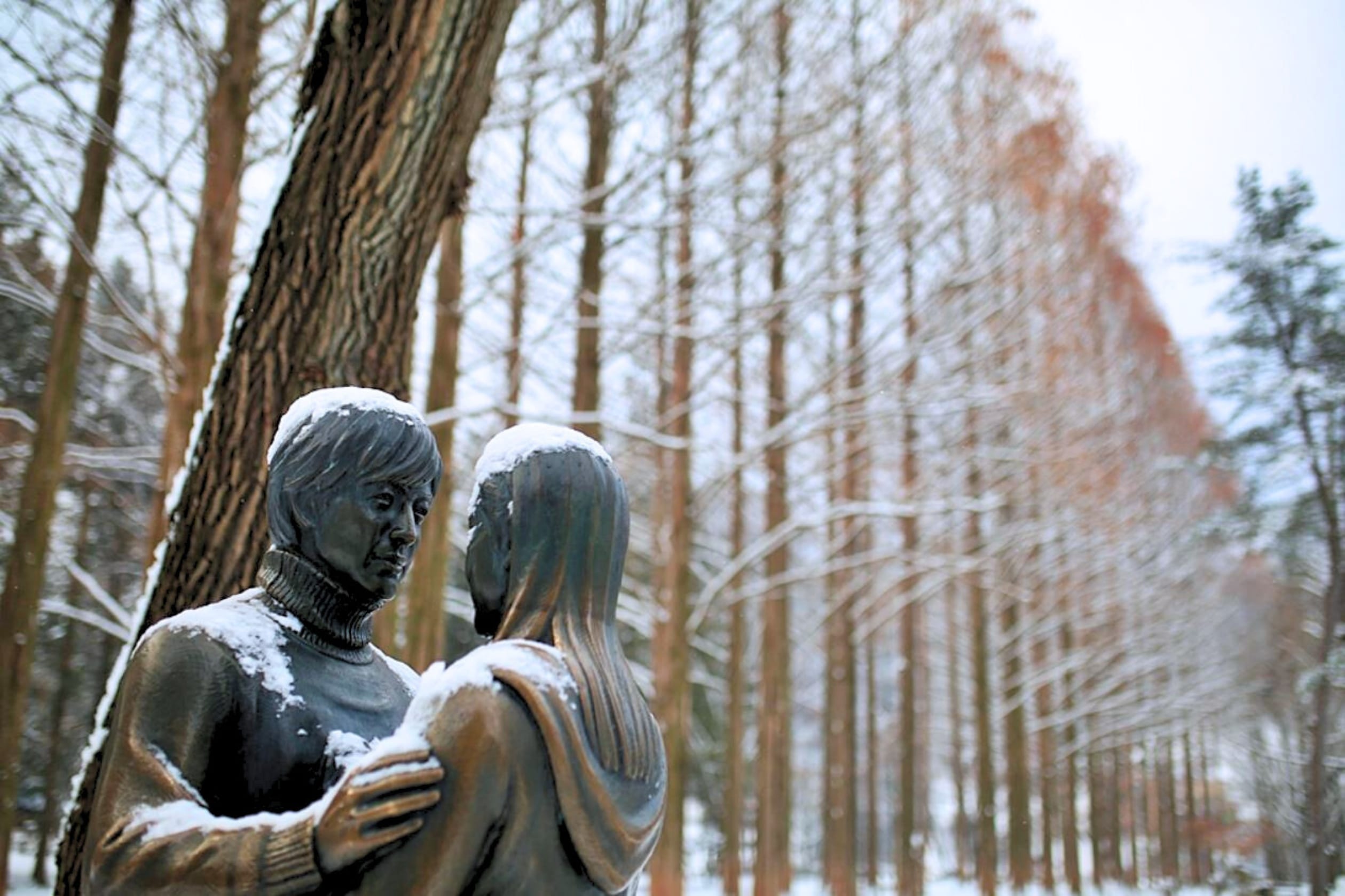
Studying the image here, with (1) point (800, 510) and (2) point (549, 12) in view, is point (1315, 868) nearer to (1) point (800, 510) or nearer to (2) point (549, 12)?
(1) point (800, 510)

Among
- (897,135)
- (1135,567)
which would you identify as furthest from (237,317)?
(1135,567)

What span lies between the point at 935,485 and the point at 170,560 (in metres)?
15.1

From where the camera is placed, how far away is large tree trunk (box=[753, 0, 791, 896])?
41.9ft

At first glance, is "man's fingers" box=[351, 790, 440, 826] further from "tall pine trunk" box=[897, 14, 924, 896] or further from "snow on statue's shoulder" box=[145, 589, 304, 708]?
"tall pine trunk" box=[897, 14, 924, 896]

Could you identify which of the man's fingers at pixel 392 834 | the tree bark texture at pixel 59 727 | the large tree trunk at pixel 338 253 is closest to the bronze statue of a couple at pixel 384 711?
the man's fingers at pixel 392 834

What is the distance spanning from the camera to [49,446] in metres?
8.03

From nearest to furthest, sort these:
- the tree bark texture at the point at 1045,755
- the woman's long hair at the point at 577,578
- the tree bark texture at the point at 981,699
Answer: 1. the woman's long hair at the point at 577,578
2. the tree bark texture at the point at 981,699
3. the tree bark texture at the point at 1045,755

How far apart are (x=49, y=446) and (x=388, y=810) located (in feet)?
25.8

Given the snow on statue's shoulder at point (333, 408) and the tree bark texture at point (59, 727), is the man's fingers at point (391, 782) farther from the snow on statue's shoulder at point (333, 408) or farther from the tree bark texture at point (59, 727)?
the tree bark texture at point (59, 727)

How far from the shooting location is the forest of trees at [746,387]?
4.17m

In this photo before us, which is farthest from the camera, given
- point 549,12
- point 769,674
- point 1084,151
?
point 1084,151

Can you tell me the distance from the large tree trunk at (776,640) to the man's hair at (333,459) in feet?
35.9

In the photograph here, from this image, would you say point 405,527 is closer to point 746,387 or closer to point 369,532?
point 369,532

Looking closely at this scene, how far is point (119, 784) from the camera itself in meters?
1.43
